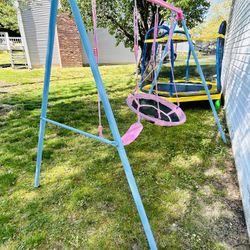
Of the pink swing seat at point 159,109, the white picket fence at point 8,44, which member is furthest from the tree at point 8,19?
the pink swing seat at point 159,109

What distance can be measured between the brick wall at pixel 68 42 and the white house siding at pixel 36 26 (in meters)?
0.35

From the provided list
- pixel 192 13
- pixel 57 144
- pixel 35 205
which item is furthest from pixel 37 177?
pixel 192 13

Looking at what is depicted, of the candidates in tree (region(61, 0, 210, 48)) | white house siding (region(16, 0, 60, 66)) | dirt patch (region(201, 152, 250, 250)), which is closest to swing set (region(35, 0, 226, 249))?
dirt patch (region(201, 152, 250, 250))

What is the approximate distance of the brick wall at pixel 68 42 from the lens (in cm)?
1101

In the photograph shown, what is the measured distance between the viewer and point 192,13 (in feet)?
21.7

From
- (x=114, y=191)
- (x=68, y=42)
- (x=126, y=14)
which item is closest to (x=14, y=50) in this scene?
(x=68, y=42)

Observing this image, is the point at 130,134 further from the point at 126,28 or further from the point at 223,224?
the point at 126,28

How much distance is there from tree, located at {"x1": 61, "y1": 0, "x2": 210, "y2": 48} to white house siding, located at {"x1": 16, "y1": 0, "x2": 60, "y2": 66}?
4.15 meters

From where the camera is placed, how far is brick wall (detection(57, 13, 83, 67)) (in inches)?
433

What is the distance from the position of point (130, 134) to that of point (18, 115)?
3372 mm

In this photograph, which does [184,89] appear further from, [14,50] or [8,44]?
[14,50]

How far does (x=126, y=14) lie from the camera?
726 centimetres

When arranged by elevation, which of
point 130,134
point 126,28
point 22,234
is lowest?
point 22,234

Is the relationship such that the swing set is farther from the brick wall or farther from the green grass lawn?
the brick wall
